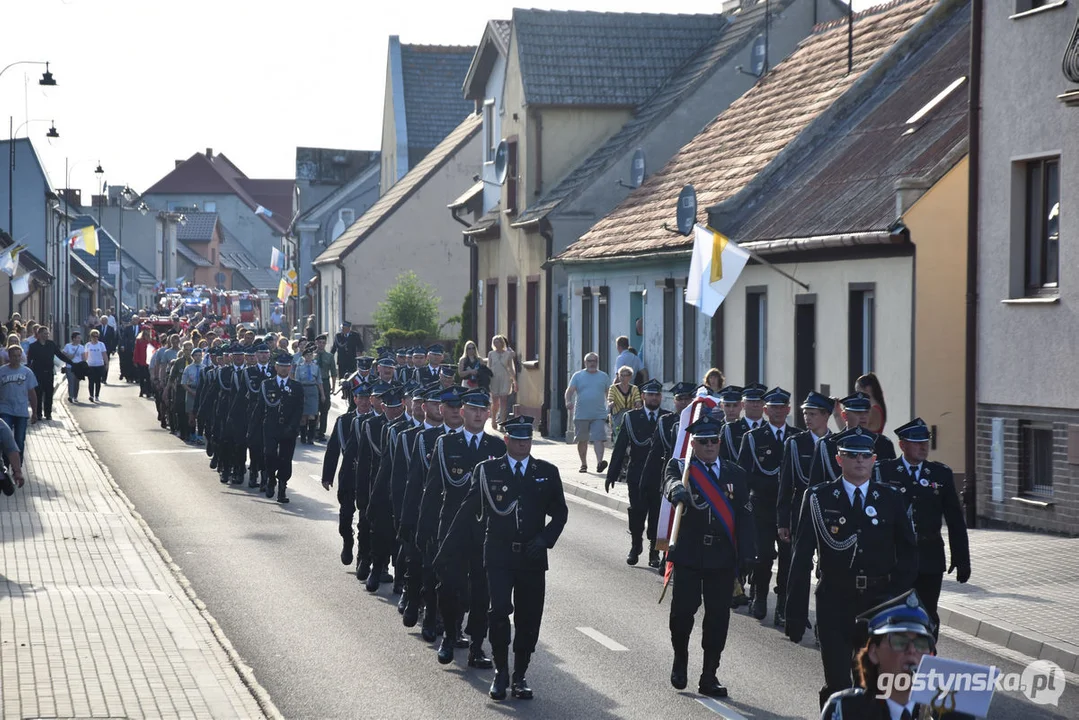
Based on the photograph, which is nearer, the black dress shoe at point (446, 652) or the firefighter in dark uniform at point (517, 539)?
the firefighter in dark uniform at point (517, 539)

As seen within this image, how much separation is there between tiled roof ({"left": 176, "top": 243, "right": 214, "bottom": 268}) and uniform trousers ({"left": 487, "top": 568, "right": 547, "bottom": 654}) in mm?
129781

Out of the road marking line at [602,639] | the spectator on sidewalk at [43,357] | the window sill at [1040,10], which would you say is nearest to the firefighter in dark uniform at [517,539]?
the road marking line at [602,639]

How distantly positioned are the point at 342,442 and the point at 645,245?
12851 mm

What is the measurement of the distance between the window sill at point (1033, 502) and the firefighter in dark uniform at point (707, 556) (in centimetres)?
779

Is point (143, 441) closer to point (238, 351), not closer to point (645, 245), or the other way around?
point (238, 351)

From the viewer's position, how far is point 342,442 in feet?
49.1

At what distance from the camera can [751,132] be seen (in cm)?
2850

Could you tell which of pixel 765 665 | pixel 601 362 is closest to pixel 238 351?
pixel 601 362

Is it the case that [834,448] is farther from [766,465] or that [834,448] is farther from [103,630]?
[103,630]

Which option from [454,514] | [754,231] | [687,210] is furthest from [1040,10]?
[454,514]

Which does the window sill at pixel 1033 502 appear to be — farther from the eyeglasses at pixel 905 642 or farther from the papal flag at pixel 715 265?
the eyeglasses at pixel 905 642

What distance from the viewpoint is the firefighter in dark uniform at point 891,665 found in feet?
15.4

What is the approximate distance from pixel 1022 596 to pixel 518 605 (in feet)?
16.3

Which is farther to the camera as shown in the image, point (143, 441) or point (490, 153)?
point (490, 153)
